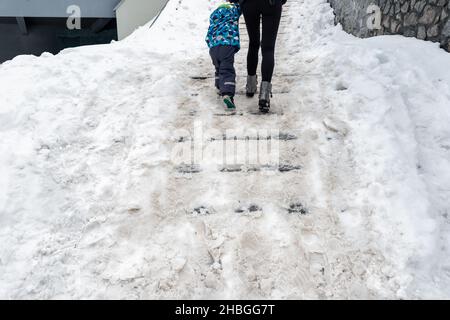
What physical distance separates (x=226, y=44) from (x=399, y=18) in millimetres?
2400

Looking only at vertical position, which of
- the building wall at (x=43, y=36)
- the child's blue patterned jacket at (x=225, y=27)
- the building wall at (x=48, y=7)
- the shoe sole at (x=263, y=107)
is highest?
the child's blue patterned jacket at (x=225, y=27)

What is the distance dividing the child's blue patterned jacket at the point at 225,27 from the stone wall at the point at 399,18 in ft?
7.16

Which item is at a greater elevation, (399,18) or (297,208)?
(399,18)

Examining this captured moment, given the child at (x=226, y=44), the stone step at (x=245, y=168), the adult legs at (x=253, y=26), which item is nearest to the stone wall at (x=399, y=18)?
the adult legs at (x=253, y=26)

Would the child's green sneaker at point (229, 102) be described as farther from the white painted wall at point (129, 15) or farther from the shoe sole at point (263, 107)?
the white painted wall at point (129, 15)

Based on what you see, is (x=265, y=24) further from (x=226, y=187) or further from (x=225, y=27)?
(x=226, y=187)

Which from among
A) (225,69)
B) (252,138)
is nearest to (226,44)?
(225,69)

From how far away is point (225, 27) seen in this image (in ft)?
13.3

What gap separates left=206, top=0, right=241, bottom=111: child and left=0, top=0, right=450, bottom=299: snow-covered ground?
0.28 meters

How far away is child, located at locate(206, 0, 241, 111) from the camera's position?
3.92 metres

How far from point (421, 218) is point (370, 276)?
0.59m

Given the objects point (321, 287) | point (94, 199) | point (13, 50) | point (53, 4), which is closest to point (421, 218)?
point (321, 287)

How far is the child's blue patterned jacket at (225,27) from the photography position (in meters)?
4.04
